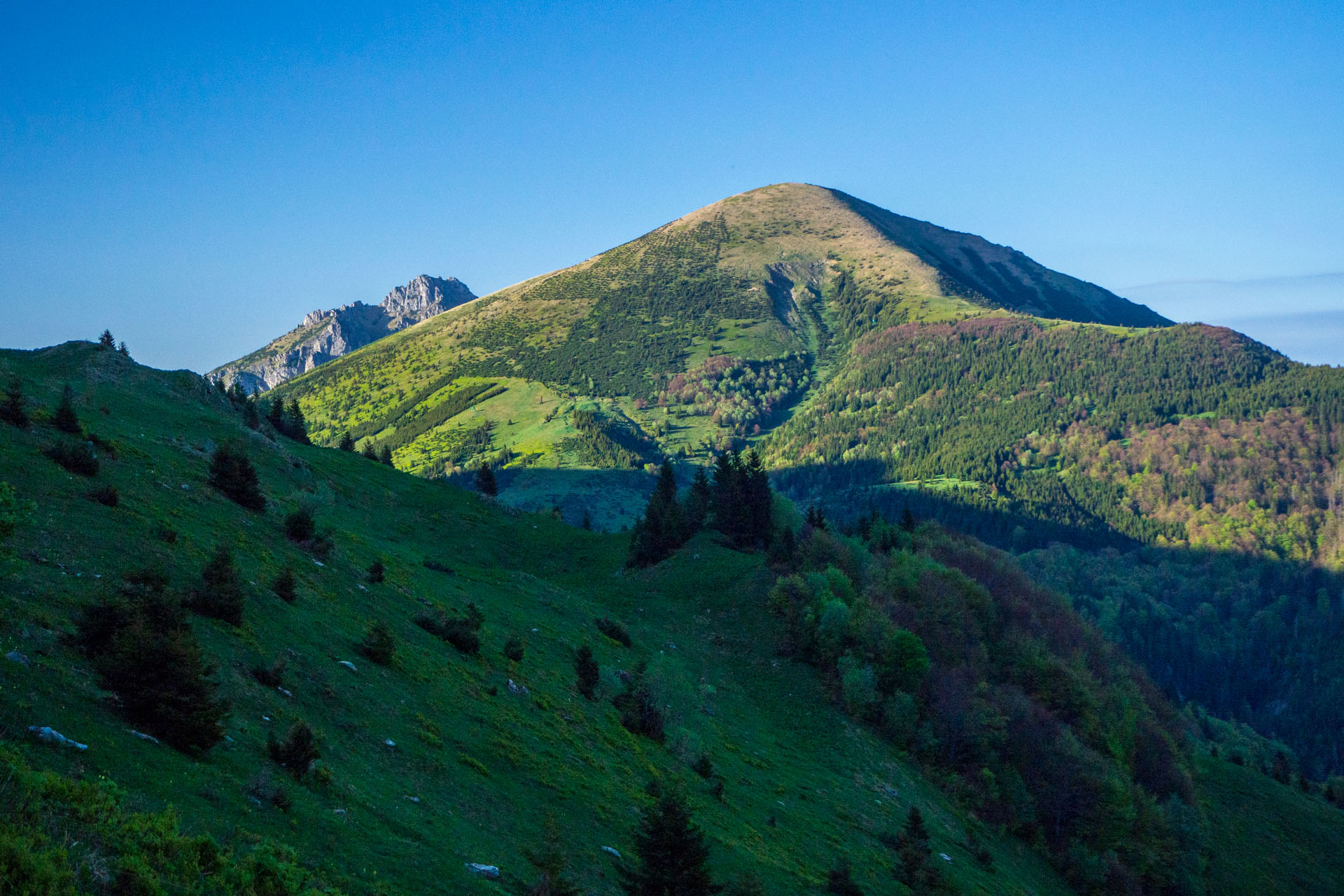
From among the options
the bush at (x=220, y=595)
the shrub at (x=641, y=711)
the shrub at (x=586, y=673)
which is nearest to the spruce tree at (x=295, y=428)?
the shrub at (x=586, y=673)

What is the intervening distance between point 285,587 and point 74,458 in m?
11.6

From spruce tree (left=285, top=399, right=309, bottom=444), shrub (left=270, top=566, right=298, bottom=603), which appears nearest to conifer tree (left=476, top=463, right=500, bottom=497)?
spruce tree (left=285, top=399, right=309, bottom=444)

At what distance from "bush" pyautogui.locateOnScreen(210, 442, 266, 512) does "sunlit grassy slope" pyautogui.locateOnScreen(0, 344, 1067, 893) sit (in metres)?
1.25

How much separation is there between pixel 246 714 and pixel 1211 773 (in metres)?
127

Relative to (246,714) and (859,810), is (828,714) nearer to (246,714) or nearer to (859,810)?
(859,810)

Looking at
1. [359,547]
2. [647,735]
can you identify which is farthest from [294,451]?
[647,735]

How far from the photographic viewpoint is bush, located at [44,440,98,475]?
37.2m

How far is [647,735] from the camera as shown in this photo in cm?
4853

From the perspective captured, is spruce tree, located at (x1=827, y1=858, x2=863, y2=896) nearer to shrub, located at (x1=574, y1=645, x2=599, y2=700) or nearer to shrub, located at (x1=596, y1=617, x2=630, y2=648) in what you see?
shrub, located at (x1=574, y1=645, x2=599, y2=700)

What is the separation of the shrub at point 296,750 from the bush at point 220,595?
8.52m

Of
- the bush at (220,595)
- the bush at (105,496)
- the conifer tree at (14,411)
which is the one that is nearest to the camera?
→ the bush at (220,595)

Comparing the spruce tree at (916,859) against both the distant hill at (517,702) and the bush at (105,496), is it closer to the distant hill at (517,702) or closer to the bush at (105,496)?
the distant hill at (517,702)

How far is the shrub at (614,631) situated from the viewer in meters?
67.8

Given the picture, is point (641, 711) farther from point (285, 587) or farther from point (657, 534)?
point (657, 534)
